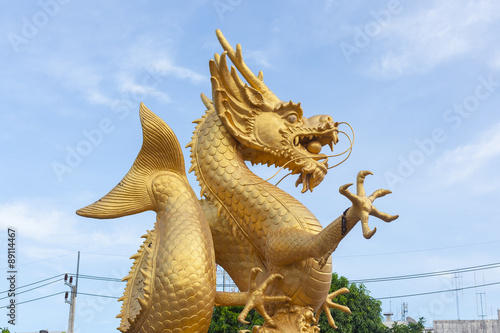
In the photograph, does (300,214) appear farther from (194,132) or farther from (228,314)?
(228,314)

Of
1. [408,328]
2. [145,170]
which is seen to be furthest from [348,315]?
[145,170]

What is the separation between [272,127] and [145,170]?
1.29 metres

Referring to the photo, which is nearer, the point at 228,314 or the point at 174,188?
the point at 174,188

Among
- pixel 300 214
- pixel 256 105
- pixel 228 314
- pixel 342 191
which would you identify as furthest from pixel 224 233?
pixel 228 314

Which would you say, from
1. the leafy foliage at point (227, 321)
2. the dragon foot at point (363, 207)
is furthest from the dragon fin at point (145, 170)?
the leafy foliage at point (227, 321)

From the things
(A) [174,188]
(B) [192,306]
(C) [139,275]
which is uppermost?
(A) [174,188]

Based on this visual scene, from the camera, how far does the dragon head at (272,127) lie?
539 cm

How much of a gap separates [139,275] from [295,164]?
5.83 feet

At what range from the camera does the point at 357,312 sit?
1266cm

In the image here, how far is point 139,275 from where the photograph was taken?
5246 millimetres

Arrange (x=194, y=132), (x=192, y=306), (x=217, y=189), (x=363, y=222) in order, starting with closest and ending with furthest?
(x=363, y=222)
(x=192, y=306)
(x=217, y=189)
(x=194, y=132)

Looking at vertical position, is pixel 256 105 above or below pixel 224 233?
above

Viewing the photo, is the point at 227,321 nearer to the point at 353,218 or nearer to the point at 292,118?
the point at 292,118

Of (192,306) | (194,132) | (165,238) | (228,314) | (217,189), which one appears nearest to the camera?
(192,306)
